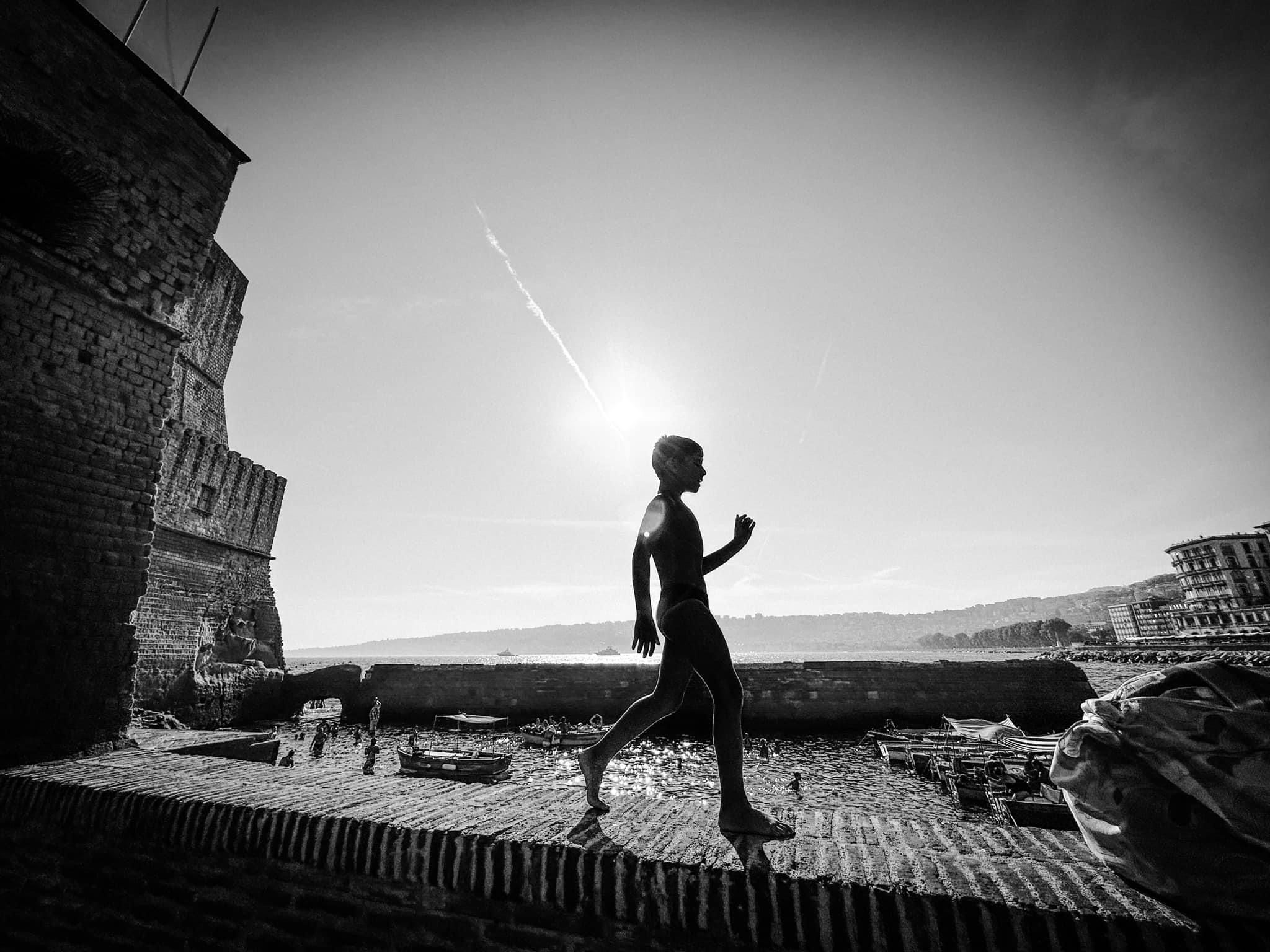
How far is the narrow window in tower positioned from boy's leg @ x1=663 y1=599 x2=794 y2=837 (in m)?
23.4

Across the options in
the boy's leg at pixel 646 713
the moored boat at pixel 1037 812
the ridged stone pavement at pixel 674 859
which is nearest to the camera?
the ridged stone pavement at pixel 674 859

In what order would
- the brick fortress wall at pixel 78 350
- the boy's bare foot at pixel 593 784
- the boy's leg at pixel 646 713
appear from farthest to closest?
the brick fortress wall at pixel 78 350, the boy's leg at pixel 646 713, the boy's bare foot at pixel 593 784

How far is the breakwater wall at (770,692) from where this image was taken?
28812 mm

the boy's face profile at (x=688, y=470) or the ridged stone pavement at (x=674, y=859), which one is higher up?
the boy's face profile at (x=688, y=470)

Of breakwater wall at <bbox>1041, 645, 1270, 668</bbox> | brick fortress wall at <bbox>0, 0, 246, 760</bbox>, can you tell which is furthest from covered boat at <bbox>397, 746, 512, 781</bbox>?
breakwater wall at <bbox>1041, 645, 1270, 668</bbox>

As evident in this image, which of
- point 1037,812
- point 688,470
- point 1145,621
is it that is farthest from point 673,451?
point 1145,621

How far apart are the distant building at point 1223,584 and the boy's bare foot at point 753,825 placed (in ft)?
323

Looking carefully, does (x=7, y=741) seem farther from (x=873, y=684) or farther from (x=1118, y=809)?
(x=873, y=684)

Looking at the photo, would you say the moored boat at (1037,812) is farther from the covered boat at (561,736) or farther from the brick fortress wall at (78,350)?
the covered boat at (561,736)

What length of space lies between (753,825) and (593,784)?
0.76 metres

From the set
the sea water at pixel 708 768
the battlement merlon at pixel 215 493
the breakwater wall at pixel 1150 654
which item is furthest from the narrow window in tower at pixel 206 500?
the breakwater wall at pixel 1150 654

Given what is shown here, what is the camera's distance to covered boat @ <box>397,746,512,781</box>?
1672cm

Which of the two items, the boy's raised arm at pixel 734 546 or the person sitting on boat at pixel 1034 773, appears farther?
the person sitting on boat at pixel 1034 773

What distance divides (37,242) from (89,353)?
35.8 inches
